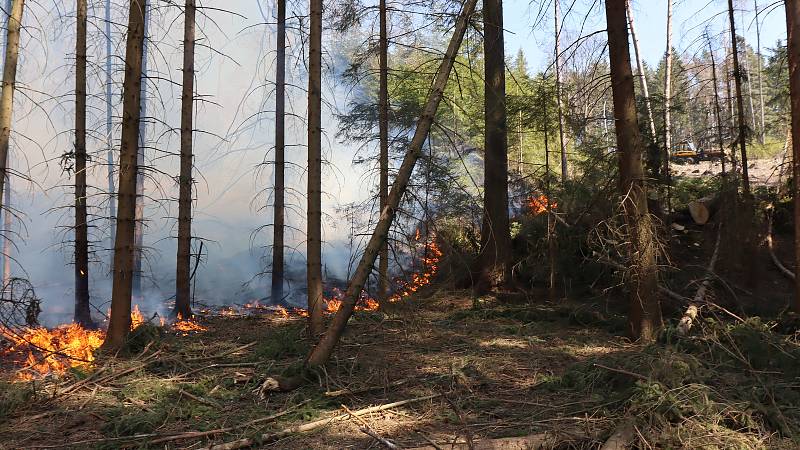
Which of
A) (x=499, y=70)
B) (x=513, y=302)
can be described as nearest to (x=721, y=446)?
(x=513, y=302)

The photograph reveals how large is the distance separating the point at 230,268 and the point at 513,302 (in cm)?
1147

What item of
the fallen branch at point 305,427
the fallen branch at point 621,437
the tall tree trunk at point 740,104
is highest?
the tall tree trunk at point 740,104

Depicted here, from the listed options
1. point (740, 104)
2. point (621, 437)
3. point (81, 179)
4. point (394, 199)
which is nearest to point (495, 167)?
point (740, 104)

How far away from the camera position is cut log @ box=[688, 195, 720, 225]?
1245 centimetres

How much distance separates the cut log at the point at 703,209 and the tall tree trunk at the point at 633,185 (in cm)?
644

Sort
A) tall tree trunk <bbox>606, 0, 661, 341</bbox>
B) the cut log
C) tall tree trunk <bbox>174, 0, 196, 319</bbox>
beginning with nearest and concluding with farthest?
tall tree trunk <bbox>606, 0, 661, 341</bbox> < tall tree trunk <bbox>174, 0, 196, 319</bbox> < the cut log

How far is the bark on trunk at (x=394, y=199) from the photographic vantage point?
5.72 meters

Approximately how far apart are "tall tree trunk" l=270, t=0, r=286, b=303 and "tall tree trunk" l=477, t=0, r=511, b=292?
231 inches

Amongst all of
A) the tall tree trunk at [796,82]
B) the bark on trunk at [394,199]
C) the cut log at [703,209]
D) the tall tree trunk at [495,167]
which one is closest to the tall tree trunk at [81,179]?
the bark on trunk at [394,199]

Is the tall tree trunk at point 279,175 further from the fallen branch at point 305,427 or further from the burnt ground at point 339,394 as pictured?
the fallen branch at point 305,427

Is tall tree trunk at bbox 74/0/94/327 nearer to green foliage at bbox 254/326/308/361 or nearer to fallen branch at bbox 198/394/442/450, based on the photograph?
green foliage at bbox 254/326/308/361

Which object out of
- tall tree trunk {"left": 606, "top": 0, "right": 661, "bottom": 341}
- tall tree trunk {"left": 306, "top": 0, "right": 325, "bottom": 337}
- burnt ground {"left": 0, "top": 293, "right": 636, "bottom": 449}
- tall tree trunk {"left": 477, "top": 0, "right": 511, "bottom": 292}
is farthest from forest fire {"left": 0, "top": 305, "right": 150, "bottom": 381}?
tall tree trunk {"left": 477, "top": 0, "right": 511, "bottom": 292}

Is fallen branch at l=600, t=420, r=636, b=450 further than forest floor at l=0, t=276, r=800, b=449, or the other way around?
forest floor at l=0, t=276, r=800, b=449

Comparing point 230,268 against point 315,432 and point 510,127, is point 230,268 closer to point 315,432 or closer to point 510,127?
point 510,127
